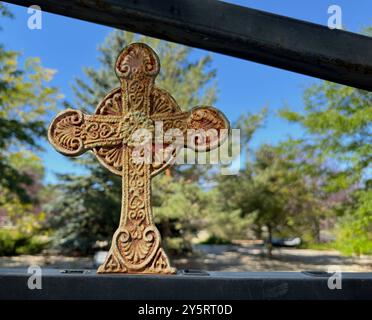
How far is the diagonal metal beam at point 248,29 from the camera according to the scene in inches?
71.5

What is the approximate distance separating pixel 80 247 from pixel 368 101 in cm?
1181

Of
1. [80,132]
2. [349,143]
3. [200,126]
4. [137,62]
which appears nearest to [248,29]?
[200,126]

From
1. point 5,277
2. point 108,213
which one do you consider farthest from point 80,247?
point 5,277

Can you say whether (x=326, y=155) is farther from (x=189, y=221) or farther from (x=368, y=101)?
(x=189, y=221)

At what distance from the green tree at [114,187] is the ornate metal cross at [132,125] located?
386 inches

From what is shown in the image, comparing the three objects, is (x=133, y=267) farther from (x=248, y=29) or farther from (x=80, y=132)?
(x=248, y=29)

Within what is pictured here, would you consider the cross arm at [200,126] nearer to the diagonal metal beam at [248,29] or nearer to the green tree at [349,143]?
the diagonal metal beam at [248,29]

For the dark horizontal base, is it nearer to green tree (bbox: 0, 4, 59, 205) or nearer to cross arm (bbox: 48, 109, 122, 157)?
cross arm (bbox: 48, 109, 122, 157)

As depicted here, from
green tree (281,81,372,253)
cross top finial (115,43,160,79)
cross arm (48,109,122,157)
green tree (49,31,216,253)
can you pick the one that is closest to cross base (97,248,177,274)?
cross arm (48,109,122,157)

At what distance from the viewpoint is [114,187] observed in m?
13.9

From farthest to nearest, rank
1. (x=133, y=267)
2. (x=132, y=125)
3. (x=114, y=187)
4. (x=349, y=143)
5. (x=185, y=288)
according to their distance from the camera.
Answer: (x=114, y=187) < (x=349, y=143) < (x=132, y=125) < (x=133, y=267) < (x=185, y=288)

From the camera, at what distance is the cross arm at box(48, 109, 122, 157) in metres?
2.28

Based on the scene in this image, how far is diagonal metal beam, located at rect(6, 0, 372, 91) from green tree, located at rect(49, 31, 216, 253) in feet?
34.1

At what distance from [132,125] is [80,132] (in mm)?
336
